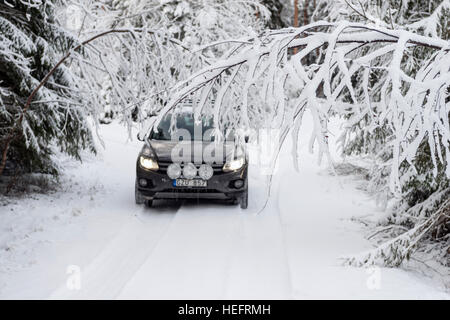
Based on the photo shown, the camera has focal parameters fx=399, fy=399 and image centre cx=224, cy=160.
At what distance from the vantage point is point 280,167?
42.0 ft

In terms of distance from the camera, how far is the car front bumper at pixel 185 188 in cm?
735

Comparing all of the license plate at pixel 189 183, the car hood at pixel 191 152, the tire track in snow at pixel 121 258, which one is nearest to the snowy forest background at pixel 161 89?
the car hood at pixel 191 152

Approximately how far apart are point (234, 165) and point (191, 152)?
0.85 metres

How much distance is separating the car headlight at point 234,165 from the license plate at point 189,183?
0.51 meters

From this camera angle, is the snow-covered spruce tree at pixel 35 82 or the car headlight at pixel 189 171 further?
the car headlight at pixel 189 171

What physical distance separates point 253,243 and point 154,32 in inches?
137

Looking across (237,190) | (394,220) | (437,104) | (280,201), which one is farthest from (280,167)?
(437,104)

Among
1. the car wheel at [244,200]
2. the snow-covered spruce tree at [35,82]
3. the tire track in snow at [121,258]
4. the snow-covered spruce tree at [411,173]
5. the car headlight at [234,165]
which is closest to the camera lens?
the tire track in snow at [121,258]

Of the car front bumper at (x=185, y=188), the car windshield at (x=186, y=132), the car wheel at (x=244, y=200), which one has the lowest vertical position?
the car wheel at (x=244, y=200)

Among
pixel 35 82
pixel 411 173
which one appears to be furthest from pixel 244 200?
pixel 35 82

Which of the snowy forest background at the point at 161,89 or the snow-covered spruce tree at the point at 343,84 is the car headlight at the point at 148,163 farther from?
the snow-covered spruce tree at the point at 343,84

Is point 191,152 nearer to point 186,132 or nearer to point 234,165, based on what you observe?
point 234,165
